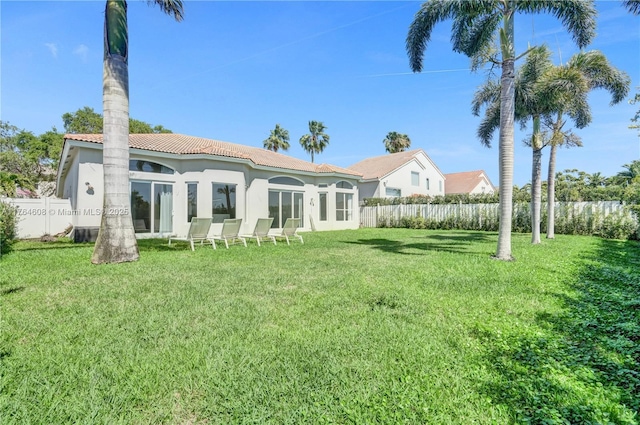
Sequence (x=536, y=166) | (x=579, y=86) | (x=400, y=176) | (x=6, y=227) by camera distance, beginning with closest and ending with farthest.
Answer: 1. (x=6, y=227)
2. (x=579, y=86)
3. (x=536, y=166)
4. (x=400, y=176)

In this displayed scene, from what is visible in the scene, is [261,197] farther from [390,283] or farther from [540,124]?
[540,124]

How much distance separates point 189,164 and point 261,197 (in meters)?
4.50

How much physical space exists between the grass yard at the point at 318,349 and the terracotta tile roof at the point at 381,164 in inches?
968

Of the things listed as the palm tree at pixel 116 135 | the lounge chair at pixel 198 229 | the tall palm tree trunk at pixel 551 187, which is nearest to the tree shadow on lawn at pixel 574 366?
the palm tree at pixel 116 135

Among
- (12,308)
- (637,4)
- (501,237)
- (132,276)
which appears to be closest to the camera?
Result: (12,308)

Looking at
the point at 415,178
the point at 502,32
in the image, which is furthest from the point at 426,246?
the point at 415,178

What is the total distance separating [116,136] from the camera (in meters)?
8.37

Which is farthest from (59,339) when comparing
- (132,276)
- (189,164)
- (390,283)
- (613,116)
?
(613,116)

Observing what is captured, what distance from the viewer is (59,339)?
11.1ft

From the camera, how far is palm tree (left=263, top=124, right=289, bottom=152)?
135ft

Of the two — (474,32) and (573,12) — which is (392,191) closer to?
(474,32)

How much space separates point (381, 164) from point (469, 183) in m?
14.5

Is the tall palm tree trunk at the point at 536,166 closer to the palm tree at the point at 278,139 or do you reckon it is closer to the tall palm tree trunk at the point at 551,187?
the tall palm tree trunk at the point at 551,187

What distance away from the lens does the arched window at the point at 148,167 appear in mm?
14078
